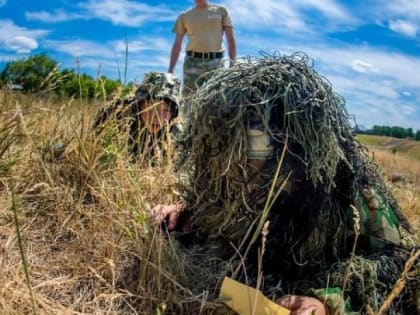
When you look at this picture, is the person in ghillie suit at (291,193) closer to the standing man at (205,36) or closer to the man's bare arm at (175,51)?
the standing man at (205,36)

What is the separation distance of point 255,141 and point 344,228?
0.40 m

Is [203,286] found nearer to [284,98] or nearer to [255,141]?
[255,141]

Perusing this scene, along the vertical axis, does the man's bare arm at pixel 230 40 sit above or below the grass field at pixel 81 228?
above

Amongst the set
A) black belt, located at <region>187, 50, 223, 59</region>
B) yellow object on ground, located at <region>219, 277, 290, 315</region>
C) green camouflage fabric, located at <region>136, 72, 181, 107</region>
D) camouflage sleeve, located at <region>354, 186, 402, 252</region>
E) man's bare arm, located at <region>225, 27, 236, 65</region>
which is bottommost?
yellow object on ground, located at <region>219, 277, 290, 315</region>

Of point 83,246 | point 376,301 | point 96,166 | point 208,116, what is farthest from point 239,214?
point 96,166

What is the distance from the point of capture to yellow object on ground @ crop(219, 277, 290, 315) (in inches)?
50.0

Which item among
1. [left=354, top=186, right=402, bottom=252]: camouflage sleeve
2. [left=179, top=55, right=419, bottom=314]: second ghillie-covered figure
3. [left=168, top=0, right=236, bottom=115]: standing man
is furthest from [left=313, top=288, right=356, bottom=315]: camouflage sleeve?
[left=168, top=0, right=236, bottom=115]: standing man

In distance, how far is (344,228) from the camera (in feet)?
5.08

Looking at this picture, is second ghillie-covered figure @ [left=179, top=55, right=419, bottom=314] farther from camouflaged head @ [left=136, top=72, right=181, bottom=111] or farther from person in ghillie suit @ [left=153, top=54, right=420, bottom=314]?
camouflaged head @ [left=136, top=72, right=181, bottom=111]

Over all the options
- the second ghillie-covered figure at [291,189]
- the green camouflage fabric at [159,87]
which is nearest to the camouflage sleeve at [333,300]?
the second ghillie-covered figure at [291,189]

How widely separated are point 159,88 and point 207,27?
5.22 ft

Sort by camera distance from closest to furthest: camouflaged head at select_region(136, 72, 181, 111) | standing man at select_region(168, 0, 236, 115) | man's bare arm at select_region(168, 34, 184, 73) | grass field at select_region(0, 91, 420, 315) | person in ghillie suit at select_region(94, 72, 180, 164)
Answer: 1. grass field at select_region(0, 91, 420, 315)
2. person in ghillie suit at select_region(94, 72, 180, 164)
3. camouflaged head at select_region(136, 72, 181, 111)
4. standing man at select_region(168, 0, 236, 115)
5. man's bare arm at select_region(168, 34, 184, 73)

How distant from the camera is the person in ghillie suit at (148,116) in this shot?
7.78ft

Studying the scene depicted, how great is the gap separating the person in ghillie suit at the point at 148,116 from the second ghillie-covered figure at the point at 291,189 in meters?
0.77
